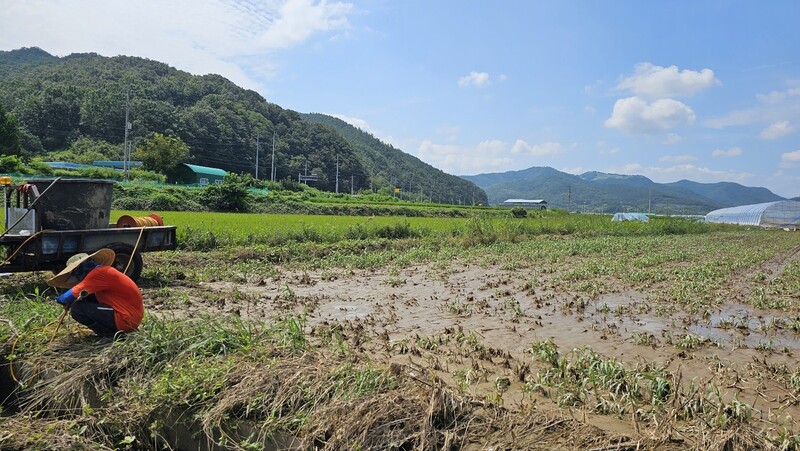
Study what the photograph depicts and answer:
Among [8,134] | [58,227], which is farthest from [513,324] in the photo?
[8,134]

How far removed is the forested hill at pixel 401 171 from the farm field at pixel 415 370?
95.6m

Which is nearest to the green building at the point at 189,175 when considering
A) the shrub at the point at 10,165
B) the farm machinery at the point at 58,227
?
the shrub at the point at 10,165

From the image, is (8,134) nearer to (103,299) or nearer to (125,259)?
(125,259)

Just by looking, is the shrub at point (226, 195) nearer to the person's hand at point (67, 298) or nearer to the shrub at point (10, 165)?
the shrub at point (10, 165)

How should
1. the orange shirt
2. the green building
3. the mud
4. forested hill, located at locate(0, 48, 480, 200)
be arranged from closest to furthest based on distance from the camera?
1. the mud
2. the orange shirt
3. the green building
4. forested hill, located at locate(0, 48, 480, 200)

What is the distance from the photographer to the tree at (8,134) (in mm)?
44906

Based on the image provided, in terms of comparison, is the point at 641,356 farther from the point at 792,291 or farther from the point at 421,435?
the point at 792,291

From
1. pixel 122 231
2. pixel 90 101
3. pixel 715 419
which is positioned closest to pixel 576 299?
pixel 715 419

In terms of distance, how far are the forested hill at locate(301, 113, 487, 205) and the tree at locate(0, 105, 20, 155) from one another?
213ft

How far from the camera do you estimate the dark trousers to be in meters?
5.18

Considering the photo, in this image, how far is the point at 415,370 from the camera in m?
4.25

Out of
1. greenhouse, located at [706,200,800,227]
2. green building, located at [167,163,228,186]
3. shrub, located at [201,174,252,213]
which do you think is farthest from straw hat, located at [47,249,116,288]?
greenhouse, located at [706,200,800,227]

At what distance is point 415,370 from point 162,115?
69.3 meters

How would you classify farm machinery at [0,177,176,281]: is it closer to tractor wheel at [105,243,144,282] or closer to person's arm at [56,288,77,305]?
tractor wheel at [105,243,144,282]
